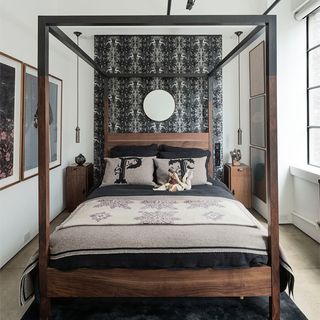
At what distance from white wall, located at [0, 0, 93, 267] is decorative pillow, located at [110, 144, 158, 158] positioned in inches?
24.1

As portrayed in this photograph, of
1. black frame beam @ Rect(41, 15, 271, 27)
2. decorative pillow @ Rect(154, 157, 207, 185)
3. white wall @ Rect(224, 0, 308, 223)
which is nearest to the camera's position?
black frame beam @ Rect(41, 15, 271, 27)

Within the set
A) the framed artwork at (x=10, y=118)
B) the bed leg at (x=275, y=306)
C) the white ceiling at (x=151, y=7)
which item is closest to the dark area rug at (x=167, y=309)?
the bed leg at (x=275, y=306)

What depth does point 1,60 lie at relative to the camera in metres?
2.82

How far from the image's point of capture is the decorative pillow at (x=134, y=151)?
14.1 ft

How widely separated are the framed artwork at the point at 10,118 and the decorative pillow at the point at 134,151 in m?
1.46

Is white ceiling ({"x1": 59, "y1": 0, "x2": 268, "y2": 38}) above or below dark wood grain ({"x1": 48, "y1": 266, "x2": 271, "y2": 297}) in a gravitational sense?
above

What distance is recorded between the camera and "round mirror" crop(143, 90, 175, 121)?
474 centimetres

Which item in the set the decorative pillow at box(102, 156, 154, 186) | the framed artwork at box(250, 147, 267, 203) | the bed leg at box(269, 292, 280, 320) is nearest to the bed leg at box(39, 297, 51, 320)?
the bed leg at box(269, 292, 280, 320)

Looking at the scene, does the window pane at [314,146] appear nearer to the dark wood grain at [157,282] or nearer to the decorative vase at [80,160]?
the dark wood grain at [157,282]

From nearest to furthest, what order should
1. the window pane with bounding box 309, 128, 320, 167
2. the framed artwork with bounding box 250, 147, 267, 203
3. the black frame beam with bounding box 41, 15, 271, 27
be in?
the black frame beam with bounding box 41, 15, 271, 27 < the window pane with bounding box 309, 128, 320, 167 < the framed artwork with bounding box 250, 147, 267, 203

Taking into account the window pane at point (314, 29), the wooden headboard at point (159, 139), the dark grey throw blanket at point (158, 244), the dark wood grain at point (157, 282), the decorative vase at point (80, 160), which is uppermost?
the window pane at point (314, 29)

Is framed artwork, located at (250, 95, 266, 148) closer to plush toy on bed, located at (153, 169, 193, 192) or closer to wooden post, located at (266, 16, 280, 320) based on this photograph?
plush toy on bed, located at (153, 169, 193, 192)

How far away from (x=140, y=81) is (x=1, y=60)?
2264 mm

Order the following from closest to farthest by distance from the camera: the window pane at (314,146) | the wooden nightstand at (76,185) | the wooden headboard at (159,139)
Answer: the window pane at (314,146) → the wooden nightstand at (76,185) → the wooden headboard at (159,139)
